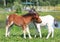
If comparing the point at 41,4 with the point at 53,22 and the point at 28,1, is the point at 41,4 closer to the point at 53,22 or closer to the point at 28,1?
the point at 28,1

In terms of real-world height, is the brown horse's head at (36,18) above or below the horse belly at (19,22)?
above

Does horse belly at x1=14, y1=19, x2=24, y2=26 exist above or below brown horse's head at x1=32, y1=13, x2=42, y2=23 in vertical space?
below

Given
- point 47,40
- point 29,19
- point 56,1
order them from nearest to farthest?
1. point 47,40
2. point 29,19
3. point 56,1

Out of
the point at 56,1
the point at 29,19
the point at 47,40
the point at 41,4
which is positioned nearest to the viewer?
the point at 47,40

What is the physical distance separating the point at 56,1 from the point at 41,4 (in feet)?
25.8

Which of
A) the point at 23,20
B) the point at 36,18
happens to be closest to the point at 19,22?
the point at 23,20

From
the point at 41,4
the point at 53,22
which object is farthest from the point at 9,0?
the point at 53,22

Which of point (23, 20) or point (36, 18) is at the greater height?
point (36, 18)

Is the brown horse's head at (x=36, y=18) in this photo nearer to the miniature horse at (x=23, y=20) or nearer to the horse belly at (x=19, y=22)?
the miniature horse at (x=23, y=20)

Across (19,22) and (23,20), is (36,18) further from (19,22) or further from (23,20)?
(19,22)

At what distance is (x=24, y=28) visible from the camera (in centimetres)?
1249

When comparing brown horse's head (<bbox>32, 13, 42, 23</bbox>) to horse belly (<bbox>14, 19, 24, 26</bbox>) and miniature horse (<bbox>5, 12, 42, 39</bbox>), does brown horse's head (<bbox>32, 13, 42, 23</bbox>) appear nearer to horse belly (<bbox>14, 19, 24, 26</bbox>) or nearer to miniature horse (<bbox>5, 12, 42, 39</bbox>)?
miniature horse (<bbox>5, 12, 42, 39</bbox>)

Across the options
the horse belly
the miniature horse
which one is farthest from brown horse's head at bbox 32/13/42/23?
the horse belly

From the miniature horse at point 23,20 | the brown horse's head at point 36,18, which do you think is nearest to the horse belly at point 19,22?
the miniature horse at point 23,20
